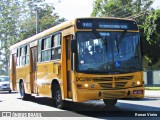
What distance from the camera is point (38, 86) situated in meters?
19.0

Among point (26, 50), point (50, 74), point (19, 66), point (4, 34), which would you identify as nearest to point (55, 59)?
point (50, 74)

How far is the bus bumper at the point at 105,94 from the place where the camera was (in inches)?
530

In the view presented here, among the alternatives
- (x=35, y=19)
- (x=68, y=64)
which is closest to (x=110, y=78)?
(x=68, y=64)

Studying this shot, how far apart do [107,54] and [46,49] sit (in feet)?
14.3

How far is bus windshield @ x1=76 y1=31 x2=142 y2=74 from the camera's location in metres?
13.7

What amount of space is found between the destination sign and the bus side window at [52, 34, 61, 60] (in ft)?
6.47

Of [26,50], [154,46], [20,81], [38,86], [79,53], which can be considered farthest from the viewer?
[154,46]

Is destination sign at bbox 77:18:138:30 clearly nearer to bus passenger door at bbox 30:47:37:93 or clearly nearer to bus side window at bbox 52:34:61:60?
bus side window at bbox 52:34:61:60

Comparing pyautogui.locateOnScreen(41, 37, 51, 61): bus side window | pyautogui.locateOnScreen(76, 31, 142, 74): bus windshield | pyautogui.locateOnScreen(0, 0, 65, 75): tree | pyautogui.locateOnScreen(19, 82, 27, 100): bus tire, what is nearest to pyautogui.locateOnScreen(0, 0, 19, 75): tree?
pyautogui.locateOnScreen(0, 0, 65, 75): tree

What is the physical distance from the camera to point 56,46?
16.1 m

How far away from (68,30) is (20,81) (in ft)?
30.6

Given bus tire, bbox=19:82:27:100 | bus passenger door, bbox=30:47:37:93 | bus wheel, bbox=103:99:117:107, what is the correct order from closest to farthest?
bus wheel, bbox=103:99:117:107 < bus passenger door, bbox=30:47:37:93 < bus tire, bbox=19:82:27:100

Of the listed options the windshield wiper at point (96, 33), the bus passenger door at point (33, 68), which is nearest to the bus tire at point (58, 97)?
the windshield wiper at point (96, 33)

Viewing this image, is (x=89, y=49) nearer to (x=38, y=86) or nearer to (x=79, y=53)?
(x=79, y=53)
